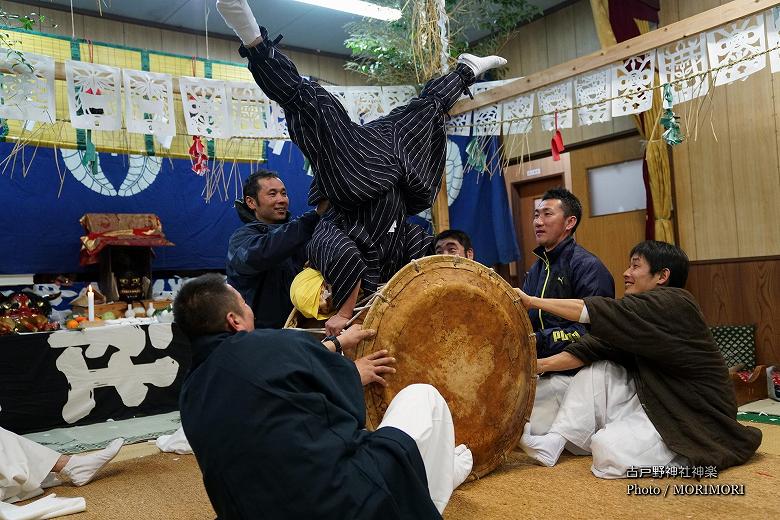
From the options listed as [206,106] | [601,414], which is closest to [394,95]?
[206,106]

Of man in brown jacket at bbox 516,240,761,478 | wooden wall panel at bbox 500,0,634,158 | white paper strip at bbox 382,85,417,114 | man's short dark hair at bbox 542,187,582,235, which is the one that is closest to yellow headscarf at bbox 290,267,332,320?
man in brown jacket at bbox 516,240,761,478

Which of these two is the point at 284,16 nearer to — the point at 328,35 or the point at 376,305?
the point at 328,35

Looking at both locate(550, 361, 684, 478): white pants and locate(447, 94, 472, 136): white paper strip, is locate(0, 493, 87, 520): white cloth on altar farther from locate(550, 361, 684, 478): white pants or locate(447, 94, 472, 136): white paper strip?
locate(447, 94, 472, 136): white paper strip

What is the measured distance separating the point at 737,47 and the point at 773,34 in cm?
17

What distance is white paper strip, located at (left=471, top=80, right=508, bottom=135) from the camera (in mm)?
4367

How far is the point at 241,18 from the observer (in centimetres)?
206

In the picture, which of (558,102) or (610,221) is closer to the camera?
(558,102)

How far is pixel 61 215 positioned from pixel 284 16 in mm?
2906

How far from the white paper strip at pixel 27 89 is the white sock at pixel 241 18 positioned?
6.24ft

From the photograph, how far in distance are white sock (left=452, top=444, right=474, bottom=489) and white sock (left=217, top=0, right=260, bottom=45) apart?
1652 mm

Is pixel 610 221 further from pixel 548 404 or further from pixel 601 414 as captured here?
pixel 601 414

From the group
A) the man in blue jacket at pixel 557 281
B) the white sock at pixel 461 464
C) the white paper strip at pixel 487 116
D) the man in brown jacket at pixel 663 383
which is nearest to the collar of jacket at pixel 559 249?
the man in blue jacket at pixel 557 281

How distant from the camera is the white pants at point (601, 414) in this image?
2477 millimetres

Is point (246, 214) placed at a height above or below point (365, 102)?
below
